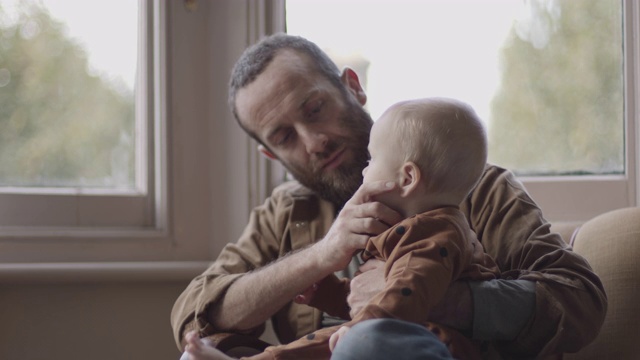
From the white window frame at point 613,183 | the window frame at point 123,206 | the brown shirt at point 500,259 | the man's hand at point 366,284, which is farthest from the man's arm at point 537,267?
the window frame at point 123,206

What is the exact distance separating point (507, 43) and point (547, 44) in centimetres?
14

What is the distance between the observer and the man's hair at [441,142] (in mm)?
1484

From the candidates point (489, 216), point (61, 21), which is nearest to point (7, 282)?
point (61, 21)

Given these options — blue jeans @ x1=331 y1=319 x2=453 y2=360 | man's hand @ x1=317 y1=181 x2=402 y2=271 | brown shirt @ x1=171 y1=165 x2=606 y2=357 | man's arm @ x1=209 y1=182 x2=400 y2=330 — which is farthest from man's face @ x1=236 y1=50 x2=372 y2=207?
blue jeans @ x1=331 y1=319 x2=453 y2=360

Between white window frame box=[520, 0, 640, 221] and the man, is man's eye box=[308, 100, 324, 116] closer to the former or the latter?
the man

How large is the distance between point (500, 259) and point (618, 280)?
0.99 ft

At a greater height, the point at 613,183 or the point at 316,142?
the point at 316,142

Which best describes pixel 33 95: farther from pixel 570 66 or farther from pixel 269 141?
pixel 570 66

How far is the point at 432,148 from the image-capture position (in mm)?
1481

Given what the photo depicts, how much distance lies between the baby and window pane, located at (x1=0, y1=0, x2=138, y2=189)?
1319 millimetres

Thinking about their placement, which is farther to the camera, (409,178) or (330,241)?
(330,241)

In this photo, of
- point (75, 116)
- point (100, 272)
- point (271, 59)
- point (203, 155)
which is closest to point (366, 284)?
point (271, 59)

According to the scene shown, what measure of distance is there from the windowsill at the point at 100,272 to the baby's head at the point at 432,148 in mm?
1242

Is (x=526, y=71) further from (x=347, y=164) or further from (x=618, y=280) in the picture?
(x=618, y=280)
